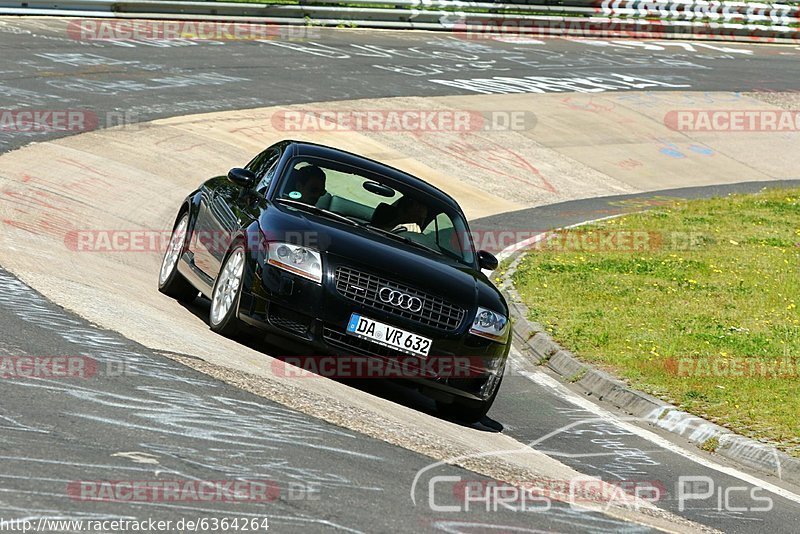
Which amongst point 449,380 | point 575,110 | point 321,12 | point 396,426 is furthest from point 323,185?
point 321,12

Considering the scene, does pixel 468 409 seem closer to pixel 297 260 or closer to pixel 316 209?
pixel 297 260

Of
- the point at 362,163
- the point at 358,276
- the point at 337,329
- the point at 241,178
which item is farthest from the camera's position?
the point at 362,163

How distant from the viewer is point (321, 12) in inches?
1281

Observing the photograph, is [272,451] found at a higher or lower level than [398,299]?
lower

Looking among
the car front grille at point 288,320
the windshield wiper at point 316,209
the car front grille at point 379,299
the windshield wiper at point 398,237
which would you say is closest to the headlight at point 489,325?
the car front grille at point 379,299

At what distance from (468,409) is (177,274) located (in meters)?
3.02

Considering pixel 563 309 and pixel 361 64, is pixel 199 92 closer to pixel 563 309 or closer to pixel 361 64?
pixel 361 64

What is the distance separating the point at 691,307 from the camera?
45.3ft

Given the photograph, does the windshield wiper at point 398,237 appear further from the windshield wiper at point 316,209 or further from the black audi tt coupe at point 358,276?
the windshield wiper at point 316,209

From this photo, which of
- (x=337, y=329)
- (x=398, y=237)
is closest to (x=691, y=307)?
(x=398, y=237)

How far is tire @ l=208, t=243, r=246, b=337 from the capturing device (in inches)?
349

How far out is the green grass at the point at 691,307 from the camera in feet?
34.7

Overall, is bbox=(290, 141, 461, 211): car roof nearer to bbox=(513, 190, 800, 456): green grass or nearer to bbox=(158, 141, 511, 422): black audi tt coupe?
bbox=(158, 141, 511, 422): black audi tt coupe

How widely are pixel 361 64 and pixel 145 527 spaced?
23978 mm
